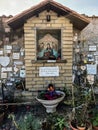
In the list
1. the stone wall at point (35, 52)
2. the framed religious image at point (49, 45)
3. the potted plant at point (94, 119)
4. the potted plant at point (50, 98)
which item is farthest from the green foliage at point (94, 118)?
Answer: the framed religious image at point (49, 45)

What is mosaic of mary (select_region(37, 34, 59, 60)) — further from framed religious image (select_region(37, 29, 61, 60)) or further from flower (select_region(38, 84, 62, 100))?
flower (select_region(38, 84, 62, 100))

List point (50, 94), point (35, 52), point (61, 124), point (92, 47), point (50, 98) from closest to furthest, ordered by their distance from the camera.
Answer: point (61, 124) → point (50, 98) → point (50, 94) → point (35, 52) → point (92, 47)

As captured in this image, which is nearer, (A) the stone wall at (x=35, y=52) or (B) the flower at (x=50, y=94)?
(B) the flower at (x=50, y=94)

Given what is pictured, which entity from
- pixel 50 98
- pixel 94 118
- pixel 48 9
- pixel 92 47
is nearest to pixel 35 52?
pixel 48 9

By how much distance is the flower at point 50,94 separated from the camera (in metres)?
7.47

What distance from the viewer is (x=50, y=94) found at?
24.7 ft

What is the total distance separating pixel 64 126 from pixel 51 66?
9.16 feet

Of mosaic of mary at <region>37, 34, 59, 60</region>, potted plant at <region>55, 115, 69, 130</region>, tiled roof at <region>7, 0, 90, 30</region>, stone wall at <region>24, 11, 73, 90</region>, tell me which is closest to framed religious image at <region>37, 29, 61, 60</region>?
mosaic of mary at <region>37, 34, 59, 60</region>

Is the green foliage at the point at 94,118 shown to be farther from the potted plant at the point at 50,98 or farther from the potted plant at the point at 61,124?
the potted plant at the point at 50,98

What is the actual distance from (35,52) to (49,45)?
2.25 ft

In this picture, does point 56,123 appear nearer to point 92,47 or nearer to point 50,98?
point 50,98

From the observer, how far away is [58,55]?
27.5ft

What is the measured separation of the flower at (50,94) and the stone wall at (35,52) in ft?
1.65

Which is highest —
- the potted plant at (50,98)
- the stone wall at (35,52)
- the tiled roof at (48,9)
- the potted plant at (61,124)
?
the tiled roof at (48,9)
